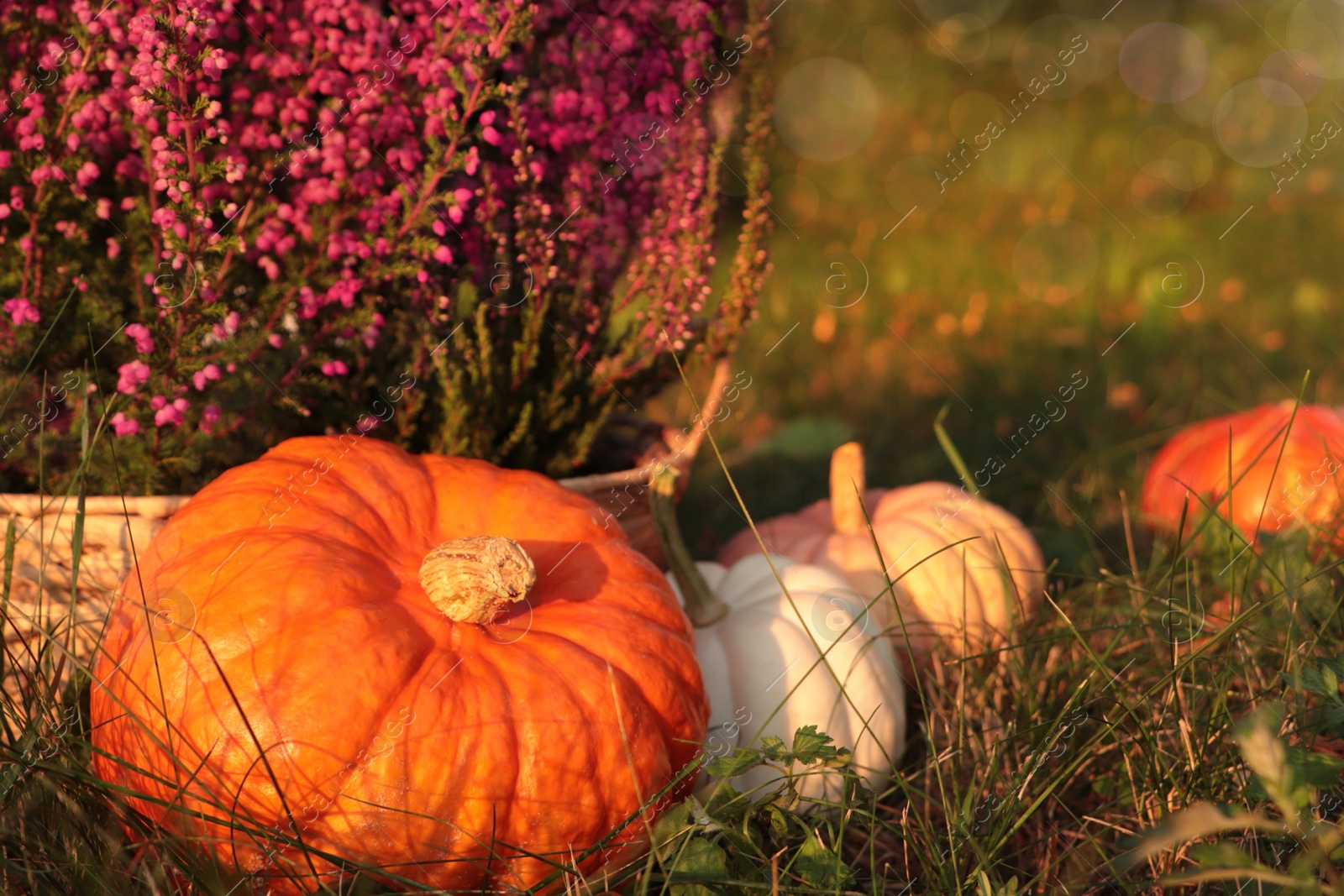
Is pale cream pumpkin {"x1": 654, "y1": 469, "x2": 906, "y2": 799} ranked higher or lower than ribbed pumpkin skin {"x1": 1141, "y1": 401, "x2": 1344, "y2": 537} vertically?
lower

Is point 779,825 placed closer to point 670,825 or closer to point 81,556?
point 670,825

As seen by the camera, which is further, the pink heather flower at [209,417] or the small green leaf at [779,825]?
the pink heather flower at [209,417]

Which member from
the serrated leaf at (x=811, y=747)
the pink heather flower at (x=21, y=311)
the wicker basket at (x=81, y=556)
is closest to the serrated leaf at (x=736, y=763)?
the serrated leaf at (x=811, y=747)

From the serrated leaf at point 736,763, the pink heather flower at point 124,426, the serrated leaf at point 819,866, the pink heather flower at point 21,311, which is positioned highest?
the pink heather flower at point 21,311

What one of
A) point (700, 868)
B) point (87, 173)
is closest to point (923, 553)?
point (700, 868)

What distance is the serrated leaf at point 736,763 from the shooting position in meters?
1.29

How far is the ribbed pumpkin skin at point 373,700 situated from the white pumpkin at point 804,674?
21cm

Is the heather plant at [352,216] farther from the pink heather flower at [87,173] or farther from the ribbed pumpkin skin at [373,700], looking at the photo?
the ribbed pumpkin skin at [373,700]

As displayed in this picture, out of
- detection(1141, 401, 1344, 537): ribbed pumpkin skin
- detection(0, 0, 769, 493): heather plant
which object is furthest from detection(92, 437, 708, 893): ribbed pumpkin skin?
detection(1141, 401, 1344, 537): ribbed pumpkin skin

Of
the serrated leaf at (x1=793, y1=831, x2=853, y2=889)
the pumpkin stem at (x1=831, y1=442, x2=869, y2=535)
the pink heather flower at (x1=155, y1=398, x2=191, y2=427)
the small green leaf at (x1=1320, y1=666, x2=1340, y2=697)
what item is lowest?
the serrated leaf at (x1=793, y1=831, x2=853, y2=889)

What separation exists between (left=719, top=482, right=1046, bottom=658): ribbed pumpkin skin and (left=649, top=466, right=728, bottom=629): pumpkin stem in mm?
298

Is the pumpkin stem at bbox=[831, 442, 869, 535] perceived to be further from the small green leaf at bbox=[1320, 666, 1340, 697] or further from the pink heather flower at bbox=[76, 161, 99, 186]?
the pink heather flower at bbox=[76, 161, 99, 186]

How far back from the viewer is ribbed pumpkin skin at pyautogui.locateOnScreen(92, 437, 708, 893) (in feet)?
4.14

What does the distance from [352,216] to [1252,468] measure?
1998mm
